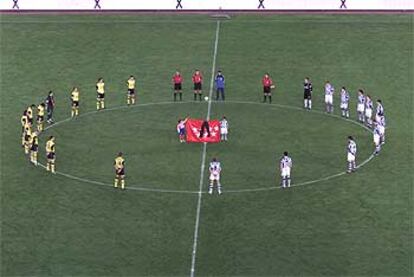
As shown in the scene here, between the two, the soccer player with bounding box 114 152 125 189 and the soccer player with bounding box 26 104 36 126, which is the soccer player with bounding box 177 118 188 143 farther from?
the soccer player with bounding box 26 104 36 126

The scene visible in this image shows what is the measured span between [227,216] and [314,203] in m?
3.96

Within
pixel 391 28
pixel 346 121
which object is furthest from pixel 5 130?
pixel 391 28

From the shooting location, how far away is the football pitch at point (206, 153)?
147 ft

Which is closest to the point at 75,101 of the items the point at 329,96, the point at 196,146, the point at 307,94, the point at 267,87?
the point at 196,146

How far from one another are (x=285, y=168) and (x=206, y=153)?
5.56 meters

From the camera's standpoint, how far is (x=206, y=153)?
54656 millimetres

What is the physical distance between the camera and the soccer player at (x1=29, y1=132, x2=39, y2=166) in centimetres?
5306

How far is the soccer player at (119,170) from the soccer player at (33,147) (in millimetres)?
4458

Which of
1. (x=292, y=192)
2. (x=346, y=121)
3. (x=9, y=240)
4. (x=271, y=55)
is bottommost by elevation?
(x=9, y=240)

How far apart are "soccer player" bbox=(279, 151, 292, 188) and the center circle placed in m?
0.50

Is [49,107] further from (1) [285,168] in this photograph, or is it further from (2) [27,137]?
(1) [285,168]

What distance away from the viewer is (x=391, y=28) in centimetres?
7494

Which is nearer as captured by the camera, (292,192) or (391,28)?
(292,192)

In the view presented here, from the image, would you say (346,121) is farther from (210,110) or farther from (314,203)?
(314,203)
